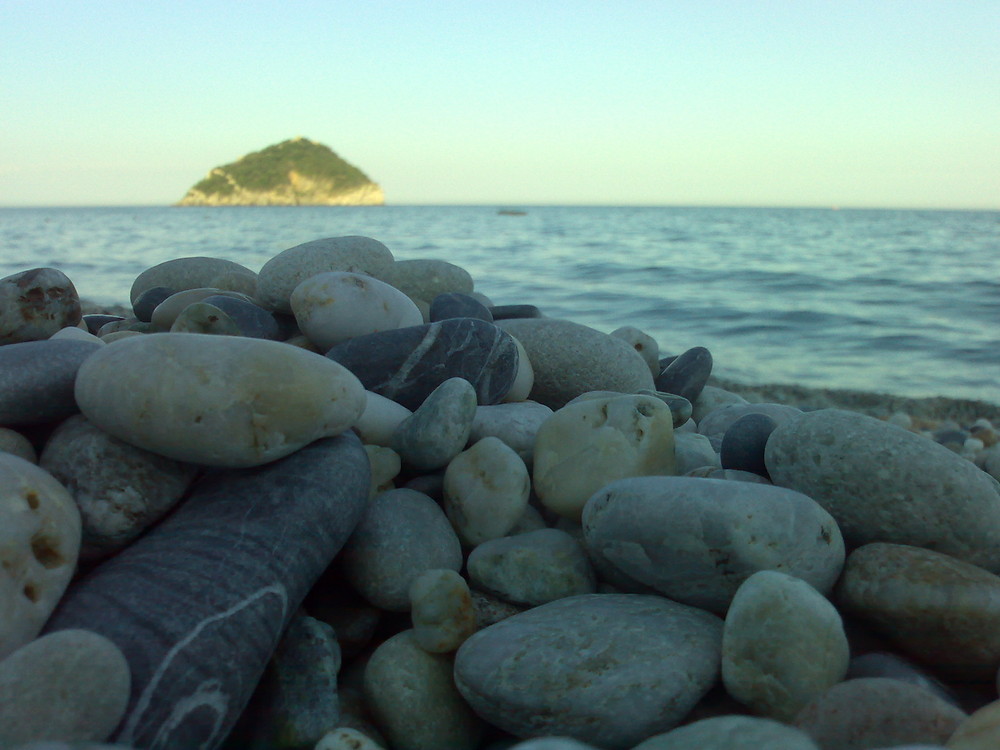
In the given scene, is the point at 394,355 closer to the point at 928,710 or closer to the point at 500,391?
the point at 500,391

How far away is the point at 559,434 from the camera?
8.52 ft

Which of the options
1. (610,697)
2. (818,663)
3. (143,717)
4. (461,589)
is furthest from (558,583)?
(143,717)

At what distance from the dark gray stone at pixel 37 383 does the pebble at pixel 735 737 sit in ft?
5.92

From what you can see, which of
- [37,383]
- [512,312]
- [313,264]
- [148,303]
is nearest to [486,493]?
[37,383]

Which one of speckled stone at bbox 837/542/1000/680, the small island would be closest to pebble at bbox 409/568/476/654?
speckled stone at bbox 837/542/1000/680

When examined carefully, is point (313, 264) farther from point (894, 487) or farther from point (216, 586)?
point (894, 487)

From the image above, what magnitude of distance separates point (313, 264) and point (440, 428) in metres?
1.77

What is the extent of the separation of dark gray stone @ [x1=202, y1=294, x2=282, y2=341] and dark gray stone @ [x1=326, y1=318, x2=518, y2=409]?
19.8 inches

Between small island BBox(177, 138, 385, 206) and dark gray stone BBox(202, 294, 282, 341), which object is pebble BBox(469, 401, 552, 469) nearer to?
dark gray stone BBox(202, 294, 282, 341)

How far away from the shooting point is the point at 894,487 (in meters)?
2.16

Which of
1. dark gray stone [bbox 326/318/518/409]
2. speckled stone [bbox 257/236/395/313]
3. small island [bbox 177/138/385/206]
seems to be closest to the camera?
dark gray stone [bbox 326/318/518/409]

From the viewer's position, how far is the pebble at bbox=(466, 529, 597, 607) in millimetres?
2146

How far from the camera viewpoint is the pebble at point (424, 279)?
184 inches

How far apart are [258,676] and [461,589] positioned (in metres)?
0.53
